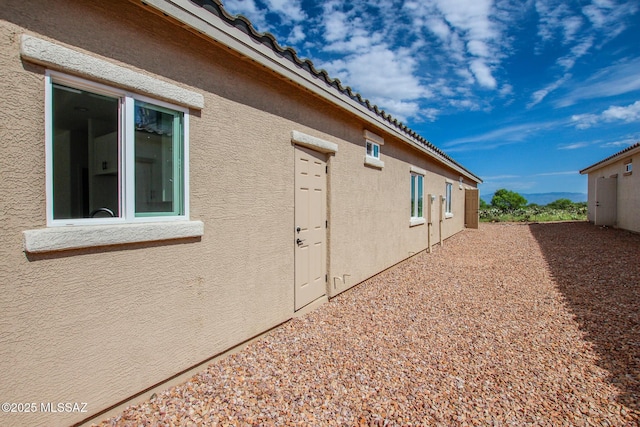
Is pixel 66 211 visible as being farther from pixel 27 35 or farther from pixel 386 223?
pixel 386 223

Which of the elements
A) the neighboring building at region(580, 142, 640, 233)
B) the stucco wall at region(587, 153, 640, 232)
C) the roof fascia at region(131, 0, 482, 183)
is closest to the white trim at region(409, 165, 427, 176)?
the roof fascia at region(131, 0, 482, 183)

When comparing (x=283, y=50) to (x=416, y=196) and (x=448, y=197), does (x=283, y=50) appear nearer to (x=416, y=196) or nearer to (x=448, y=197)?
(x=416, y=196)

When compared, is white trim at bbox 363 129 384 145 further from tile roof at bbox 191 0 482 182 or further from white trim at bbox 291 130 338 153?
white trim at bbox 291 130 338 153

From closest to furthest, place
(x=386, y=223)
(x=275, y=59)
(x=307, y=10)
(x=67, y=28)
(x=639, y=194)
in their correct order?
(x=67, y=28) < (x=275, y=59) < (x=307, y=10) < (x=386, y=223) < (x=639, y=194)

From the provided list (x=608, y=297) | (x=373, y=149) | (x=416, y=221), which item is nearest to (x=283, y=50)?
(x=373, y=149)

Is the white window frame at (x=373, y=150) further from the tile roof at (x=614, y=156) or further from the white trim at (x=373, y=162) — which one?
the tile roof at (x=614, y=156)

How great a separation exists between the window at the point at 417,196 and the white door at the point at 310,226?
17.2 ft

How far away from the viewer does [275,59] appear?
400cm

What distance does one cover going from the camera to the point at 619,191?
16047mm

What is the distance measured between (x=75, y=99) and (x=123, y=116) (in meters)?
0.34

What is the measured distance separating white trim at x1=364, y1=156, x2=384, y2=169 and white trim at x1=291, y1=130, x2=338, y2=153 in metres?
1.32

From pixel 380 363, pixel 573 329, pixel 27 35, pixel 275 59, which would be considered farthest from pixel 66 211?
pixel 573 329

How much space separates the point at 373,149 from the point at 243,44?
4423mm

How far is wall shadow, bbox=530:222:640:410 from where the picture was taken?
3.53 meters
